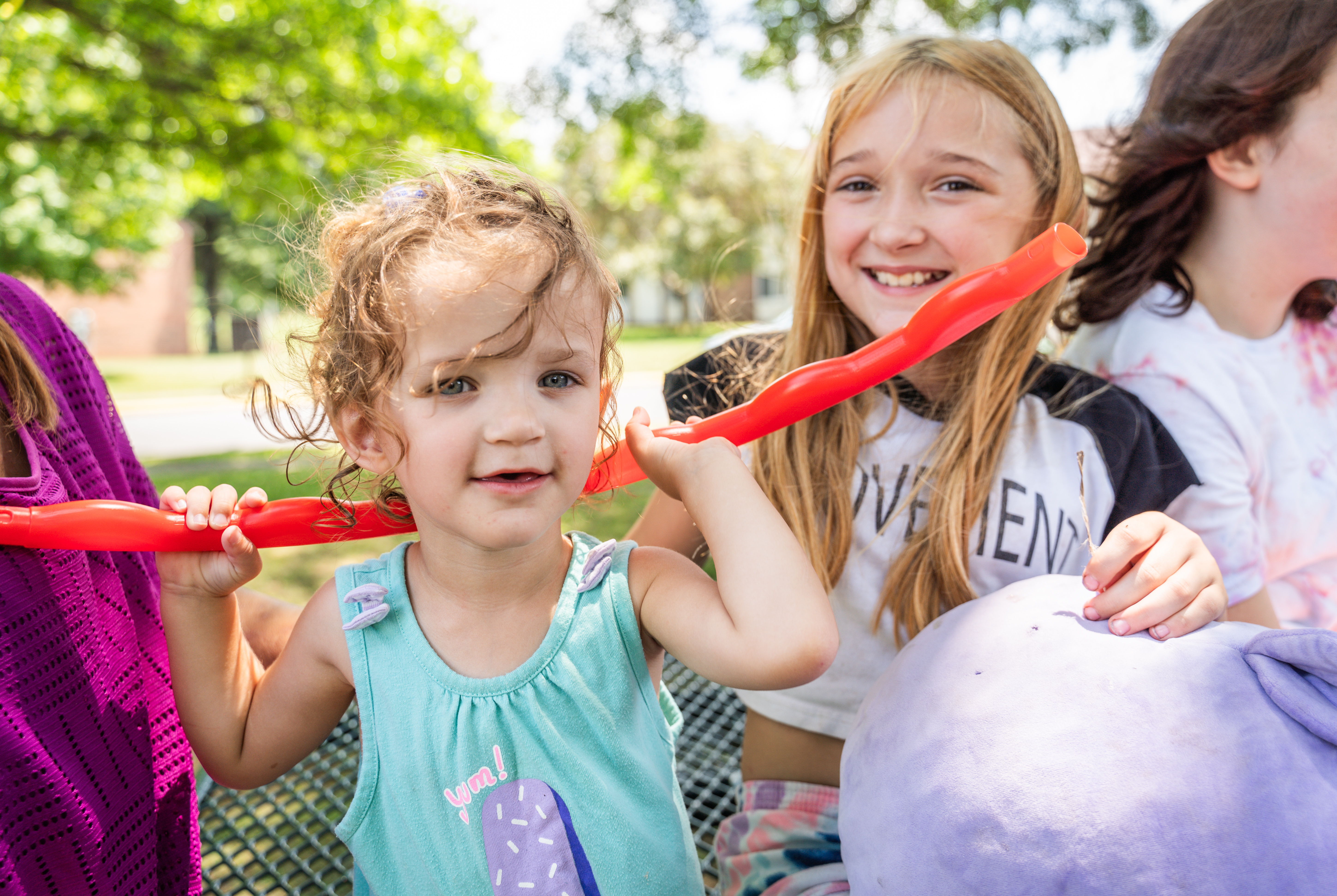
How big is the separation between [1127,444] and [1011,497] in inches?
7.4

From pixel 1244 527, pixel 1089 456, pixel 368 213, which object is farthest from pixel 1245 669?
pixel 368 213

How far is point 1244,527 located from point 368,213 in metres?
1.35

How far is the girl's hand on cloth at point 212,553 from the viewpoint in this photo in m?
0.97

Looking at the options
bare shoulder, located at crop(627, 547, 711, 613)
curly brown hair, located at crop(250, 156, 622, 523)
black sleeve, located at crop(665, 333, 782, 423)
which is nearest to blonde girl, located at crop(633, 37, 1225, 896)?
black sleeve, located at crop(665, 333, 782, 423)

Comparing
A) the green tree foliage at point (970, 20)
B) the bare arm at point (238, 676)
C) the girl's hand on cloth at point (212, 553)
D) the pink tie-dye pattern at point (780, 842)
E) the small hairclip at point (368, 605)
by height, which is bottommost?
the pink tie-dye pattern at point (780, 842)

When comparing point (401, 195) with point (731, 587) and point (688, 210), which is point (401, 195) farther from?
point (688, 210)

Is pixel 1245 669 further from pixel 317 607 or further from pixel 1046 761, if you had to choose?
pixel 317 607

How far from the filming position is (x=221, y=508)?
98cm

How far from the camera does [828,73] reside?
1.67m

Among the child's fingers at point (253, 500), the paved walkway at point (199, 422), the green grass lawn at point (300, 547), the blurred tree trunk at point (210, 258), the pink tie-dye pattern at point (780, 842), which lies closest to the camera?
the child's fingers at point (253, 500)

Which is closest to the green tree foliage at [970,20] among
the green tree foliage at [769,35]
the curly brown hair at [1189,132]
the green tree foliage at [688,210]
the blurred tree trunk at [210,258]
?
the green tree foliage at [769,35]

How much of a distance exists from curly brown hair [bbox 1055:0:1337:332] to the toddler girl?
3.44ft

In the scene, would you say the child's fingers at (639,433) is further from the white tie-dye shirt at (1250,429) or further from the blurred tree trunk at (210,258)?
the blurred tree trunk at (210,258)

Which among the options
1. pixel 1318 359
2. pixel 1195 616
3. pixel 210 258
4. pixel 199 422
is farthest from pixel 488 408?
pixel 210 258
